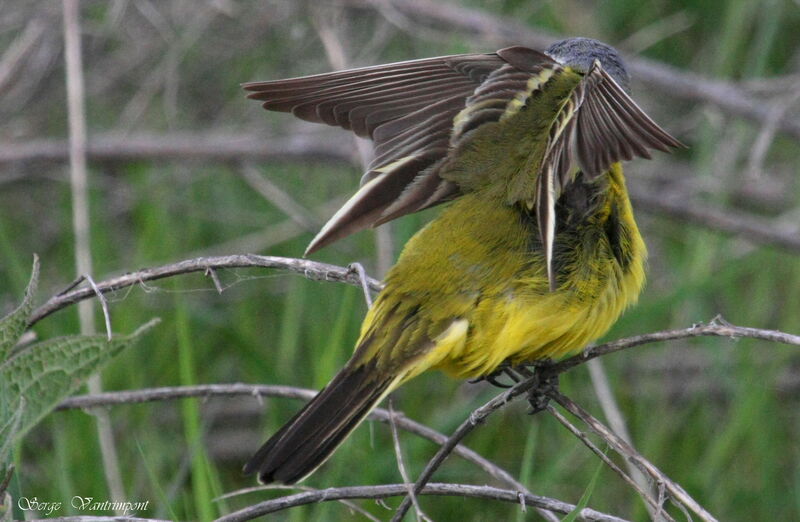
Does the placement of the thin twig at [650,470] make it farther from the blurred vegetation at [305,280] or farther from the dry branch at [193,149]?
the dry branch at [193,149]

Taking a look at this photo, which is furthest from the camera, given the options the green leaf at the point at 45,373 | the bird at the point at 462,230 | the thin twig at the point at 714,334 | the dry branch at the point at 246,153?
the dry branch at the point at 246,153

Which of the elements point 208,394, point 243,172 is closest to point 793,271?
point 243,172

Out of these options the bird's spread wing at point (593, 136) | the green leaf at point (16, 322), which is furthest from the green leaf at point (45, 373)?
the bird's spread wing at point (593, 136)

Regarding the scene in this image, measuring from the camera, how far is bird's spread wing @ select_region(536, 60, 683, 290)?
2205 millimetres

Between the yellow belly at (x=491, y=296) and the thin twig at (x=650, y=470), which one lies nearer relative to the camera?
the thin twig at (x=650, y=470)

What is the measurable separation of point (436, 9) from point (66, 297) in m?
2.86

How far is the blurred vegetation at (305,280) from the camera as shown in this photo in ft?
12.4

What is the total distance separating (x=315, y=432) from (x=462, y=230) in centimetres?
71

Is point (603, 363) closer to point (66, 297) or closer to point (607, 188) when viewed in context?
point (607, 188)

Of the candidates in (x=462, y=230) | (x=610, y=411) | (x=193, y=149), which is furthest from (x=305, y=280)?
(x=462, y=230)

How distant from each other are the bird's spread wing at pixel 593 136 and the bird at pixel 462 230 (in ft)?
0.57

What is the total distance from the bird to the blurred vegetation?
1.09 ft

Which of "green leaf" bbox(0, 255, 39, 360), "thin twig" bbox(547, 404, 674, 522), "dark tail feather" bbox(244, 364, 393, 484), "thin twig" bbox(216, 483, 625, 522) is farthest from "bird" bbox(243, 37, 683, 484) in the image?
"green leaf" bbox(0, 255, 39, 360)

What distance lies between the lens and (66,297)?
2.45 metres
